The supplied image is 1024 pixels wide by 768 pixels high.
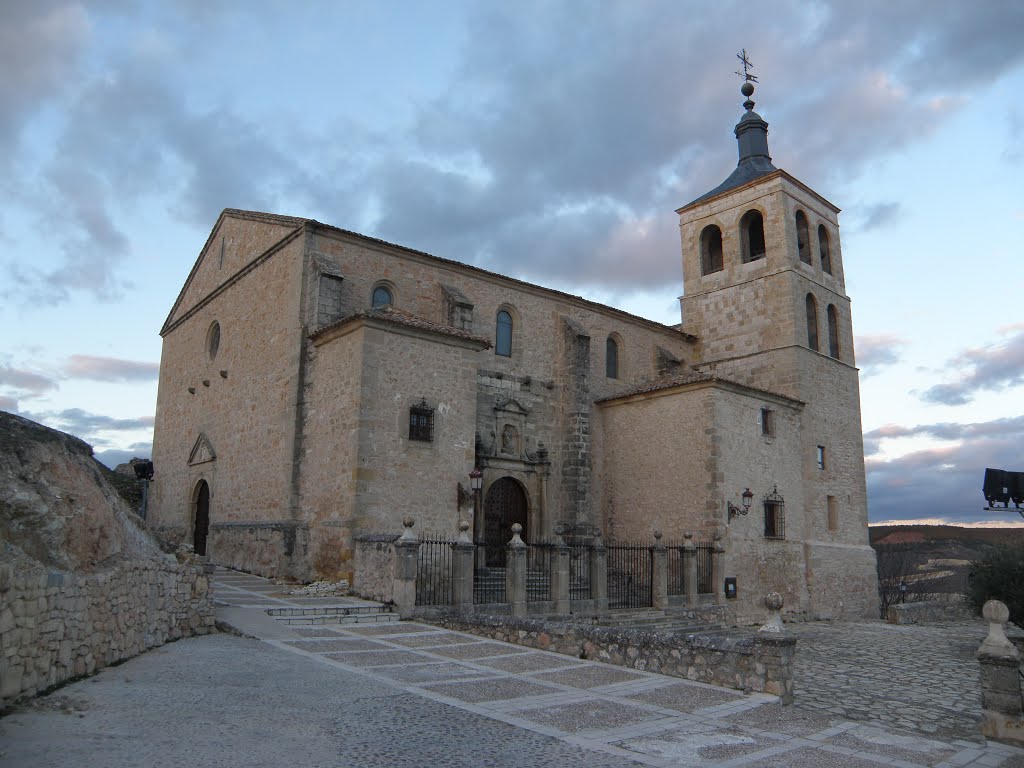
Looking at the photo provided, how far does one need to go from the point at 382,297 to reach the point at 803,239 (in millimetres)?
15473

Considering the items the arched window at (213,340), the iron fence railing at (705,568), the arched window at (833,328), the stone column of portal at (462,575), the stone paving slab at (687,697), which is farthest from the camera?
the arched window at (833,328)

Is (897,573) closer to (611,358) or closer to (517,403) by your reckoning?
(611,358)

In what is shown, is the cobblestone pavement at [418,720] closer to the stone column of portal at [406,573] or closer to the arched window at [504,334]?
the stone column of portal at [406,573]

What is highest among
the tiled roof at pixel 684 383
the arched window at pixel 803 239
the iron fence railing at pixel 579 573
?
the arched window at pixel 803 239

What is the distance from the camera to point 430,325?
16766 mm

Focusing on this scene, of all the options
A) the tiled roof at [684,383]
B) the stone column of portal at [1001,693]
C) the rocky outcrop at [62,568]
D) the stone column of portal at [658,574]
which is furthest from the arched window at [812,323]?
the rocky outcrop at [62,568]

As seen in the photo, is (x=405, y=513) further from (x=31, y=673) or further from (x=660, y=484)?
(x=31, y=673)

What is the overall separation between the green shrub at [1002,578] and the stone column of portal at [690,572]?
5.90 meters

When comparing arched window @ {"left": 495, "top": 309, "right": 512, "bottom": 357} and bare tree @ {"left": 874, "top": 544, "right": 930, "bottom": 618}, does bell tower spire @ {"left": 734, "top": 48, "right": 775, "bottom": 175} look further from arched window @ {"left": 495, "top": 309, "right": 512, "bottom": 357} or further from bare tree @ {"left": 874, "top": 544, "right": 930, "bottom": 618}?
bare tree @ {"left": 874, "top": 544, "right": 930, "bottom": 618}

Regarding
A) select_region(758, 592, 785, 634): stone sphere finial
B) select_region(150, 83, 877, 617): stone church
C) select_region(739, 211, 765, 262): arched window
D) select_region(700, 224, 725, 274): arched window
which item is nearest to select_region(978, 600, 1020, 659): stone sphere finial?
select_region(758, 592, 785, 634): stone sphere finial

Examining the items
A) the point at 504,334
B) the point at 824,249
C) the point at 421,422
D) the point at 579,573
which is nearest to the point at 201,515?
the point at 421,422

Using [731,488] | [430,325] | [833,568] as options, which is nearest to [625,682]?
[430,325]

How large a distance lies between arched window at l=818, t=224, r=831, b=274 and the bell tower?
4cm

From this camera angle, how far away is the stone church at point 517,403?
1614 cm
